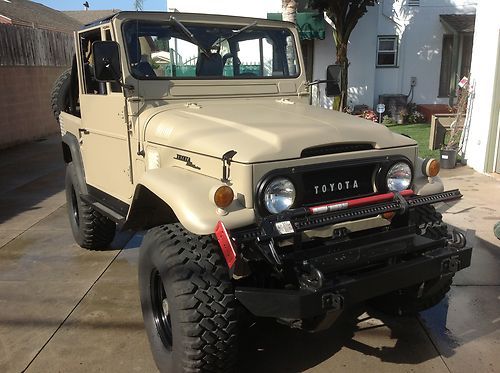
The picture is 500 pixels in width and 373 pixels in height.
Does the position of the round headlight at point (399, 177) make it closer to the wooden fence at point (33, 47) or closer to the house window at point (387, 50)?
the wooden fence at point (33, 47)

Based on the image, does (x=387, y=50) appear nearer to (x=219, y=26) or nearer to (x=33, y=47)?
(x=33, y=47)

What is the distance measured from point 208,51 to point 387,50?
12.3 m

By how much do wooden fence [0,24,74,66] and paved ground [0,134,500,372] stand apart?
841 cm

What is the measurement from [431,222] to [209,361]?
162cm

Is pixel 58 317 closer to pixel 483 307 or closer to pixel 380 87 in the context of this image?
pixel 483 307

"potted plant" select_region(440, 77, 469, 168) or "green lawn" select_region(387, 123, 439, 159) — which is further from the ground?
"potted plant" select_region(440, 77, 469, 168)

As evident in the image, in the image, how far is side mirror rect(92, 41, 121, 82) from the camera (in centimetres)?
329

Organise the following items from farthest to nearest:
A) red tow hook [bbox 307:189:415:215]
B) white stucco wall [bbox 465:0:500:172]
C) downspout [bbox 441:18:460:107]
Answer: downspout [bbox 441:18:460:107]
white stucco wall [bbox 465:0:500:172]
red tow hook [bbox 307:189:415:215]

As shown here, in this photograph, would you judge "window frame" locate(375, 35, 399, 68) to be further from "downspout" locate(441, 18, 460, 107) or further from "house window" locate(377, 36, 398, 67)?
"downspout" locate(441, 18, 460, 107)

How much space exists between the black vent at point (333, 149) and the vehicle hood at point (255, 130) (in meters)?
0.03

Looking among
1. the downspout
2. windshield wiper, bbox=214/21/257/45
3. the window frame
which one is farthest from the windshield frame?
the downspout

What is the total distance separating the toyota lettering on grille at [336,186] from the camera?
2.82 metres

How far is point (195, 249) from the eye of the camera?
2.68 m

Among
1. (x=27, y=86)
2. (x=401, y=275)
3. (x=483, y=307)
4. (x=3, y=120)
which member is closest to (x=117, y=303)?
(x=401, y=275)
